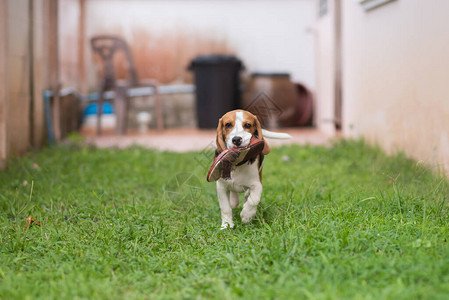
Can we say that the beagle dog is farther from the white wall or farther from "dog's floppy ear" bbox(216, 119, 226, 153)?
the white wall

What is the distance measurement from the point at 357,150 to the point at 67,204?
2734 mm

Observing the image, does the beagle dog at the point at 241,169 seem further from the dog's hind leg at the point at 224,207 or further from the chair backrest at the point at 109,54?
the chair backrest at the point at 109,54

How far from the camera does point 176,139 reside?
665 cm

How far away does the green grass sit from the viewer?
178 cm

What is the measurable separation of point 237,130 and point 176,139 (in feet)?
14.2

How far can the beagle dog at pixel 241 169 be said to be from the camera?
242cm

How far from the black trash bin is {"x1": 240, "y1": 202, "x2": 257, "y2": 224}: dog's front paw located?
525 cm

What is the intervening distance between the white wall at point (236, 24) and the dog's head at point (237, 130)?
22.5 ft

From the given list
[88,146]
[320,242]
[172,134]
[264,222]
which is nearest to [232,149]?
[264,222]

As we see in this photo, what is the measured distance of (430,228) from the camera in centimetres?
223

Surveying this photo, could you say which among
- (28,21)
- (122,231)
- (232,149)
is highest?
(28,21)

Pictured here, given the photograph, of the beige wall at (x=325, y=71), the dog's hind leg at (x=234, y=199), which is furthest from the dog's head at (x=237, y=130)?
the beige wall at (x=325, y=71)

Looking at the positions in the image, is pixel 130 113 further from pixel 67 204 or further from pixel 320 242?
pixel 320 242

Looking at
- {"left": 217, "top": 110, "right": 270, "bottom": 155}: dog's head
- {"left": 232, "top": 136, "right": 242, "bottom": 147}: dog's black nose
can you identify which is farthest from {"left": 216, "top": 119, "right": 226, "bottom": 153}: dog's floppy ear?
{"left": 232, "top": 136, "right": 242, "bottom": 147}: dog's black nose
